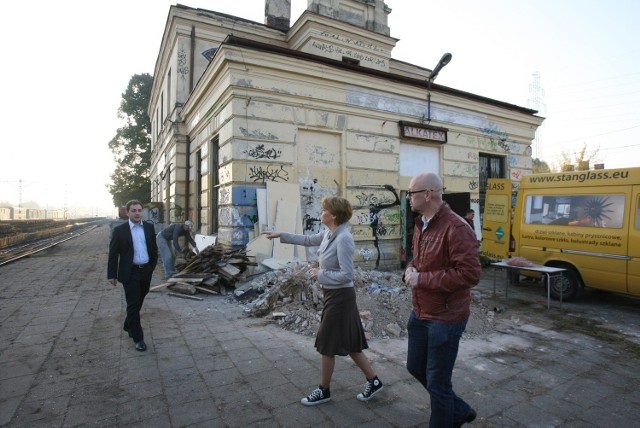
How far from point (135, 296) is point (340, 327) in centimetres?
298

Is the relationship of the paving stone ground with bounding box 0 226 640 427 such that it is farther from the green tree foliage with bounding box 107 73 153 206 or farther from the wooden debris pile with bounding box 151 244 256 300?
the green tree foliage with bounding box 107 73 153 206

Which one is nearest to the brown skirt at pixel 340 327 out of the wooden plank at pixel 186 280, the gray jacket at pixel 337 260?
the gray jacket at pixel 337 260

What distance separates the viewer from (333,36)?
1438cm

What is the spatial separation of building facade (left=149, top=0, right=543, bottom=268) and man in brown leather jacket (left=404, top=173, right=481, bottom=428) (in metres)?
6.46

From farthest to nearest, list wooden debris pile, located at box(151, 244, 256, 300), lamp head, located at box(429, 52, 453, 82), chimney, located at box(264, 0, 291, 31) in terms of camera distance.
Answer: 1. chimney, located at box(264, 0, 291, 31)
2. lamp head, located at box(429, 52, 453, 82)
3. wooden debris pile, located at box(151, 244, 256, 300)

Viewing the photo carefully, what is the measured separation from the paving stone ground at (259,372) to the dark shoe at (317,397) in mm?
57

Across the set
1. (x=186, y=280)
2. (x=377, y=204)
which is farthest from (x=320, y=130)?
(x=186, y=280)

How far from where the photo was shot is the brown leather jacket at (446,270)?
2236mm

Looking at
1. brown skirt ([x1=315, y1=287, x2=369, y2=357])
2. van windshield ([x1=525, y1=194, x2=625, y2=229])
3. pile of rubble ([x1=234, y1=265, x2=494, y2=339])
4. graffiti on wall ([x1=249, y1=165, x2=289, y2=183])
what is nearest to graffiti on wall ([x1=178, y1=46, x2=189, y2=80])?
graffiti on wall ([x1=249, y1=165, x2=289, y2=183])

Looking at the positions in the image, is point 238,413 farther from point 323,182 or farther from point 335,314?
point 323,182

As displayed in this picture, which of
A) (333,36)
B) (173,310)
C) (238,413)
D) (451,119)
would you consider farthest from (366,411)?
(333,36)

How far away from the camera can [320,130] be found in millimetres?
9570

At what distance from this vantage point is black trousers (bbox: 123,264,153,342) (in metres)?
4.49

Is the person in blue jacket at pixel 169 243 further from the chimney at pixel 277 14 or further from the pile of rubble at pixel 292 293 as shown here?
the chimney at pixel 277 14
